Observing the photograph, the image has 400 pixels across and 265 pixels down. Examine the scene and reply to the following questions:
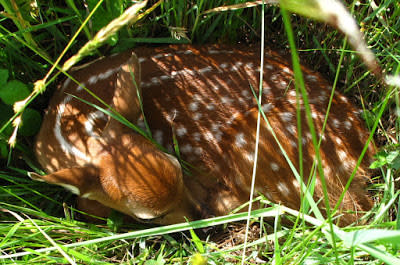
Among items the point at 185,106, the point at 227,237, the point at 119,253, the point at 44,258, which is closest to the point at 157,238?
the point at 119,253

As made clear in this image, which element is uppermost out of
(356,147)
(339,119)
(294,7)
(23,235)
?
(294,7)

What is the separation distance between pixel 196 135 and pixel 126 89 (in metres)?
0.65

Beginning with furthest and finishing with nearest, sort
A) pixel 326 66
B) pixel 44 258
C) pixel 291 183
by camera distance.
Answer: pixel 326 66
pixel 291 183
pixel 44 258

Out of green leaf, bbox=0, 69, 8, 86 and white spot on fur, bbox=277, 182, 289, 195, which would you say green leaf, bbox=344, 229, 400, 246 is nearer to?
white spot on fur, bbox=277, 182, 289, 195

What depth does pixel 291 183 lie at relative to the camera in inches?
97.0

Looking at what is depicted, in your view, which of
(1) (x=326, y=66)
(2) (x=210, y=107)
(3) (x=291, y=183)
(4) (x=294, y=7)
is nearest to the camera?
(4) (x=294, y=7)

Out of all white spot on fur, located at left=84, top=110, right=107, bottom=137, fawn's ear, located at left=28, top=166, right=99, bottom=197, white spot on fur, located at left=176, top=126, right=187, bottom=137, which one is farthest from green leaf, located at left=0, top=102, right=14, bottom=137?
white spot on fur, located at left=176, top=126, right=187, bottom=137

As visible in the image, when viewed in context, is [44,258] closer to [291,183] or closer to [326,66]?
[291,183]

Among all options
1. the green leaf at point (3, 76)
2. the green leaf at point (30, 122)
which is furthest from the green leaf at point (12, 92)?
the green leaf at point (30, 122)

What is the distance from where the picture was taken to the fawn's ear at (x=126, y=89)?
88.6 inches

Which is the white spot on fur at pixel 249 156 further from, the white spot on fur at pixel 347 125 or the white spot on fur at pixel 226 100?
the white spot on fur at pixel 347 125

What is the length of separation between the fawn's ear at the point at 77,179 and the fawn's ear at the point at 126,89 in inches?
15.6

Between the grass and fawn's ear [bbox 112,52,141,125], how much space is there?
1.32 feet

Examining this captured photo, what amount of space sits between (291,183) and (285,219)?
11.2 inches
